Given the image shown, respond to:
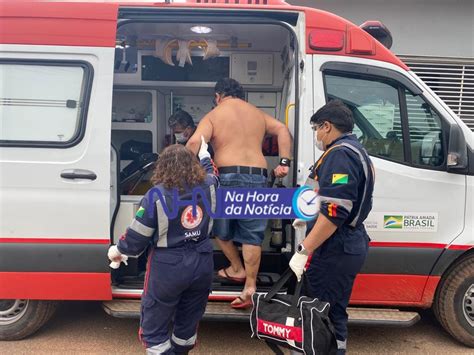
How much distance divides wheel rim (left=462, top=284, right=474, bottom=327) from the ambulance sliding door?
0.37 meters

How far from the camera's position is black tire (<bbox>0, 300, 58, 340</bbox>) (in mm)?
3385

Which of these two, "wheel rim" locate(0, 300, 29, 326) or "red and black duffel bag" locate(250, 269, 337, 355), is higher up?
"red and black duffel bag" locate(250, 269, 337, 355)

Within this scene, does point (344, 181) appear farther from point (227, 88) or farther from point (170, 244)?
point (227, 88)

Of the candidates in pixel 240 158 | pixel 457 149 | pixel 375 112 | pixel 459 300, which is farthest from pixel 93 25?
pixel 459 300

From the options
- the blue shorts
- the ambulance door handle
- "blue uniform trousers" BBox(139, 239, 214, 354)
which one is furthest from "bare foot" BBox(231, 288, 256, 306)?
the ambulance door handle

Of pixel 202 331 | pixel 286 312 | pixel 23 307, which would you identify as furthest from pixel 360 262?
pixel 23 307

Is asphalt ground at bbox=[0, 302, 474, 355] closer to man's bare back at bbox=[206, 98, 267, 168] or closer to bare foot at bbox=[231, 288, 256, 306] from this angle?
bare foot at bbox=[231, 288, 256, 306]

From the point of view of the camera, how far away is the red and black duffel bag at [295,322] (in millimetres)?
2389

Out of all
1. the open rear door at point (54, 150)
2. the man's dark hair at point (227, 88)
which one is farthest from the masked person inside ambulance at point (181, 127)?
the open rear door at point (54, 150)

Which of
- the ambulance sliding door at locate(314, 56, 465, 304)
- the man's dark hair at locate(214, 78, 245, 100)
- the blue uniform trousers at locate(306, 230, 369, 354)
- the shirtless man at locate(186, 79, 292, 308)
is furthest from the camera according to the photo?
the man's dark hair at locate(214, 78, 245, 100)

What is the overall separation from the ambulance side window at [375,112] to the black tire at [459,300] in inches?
41.3

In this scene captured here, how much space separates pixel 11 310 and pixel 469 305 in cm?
375

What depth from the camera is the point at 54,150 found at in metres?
3.18

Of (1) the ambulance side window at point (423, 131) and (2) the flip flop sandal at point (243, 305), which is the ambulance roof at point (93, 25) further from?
(2) the flip flop sandal at point (243, 305)
